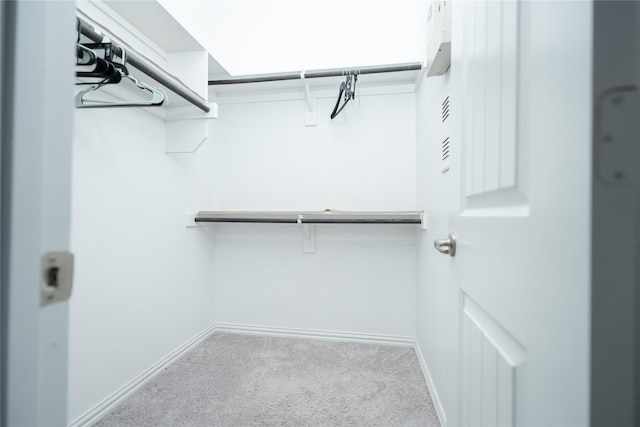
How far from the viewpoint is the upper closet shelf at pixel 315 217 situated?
1705 mm

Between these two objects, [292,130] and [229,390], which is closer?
[229,390]

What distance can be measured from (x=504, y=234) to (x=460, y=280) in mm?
268

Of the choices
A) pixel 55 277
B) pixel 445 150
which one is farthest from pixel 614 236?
pixel 445 150

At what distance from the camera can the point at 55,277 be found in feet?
1.18

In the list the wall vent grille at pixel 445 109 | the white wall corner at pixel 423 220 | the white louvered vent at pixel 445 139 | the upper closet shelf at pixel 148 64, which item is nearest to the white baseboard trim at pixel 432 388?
the white wall corner at pixel 423 220

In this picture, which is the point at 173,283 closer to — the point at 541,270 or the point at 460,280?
the point at 460,280

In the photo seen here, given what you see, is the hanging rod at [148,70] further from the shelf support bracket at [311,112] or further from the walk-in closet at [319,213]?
the shelf support bracket at [311,112]

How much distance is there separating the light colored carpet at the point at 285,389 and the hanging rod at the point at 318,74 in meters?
1.78

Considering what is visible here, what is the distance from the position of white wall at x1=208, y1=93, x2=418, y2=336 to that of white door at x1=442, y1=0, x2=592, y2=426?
132cm

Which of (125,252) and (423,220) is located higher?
(423,220)

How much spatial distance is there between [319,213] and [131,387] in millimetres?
1367

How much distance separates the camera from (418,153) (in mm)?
1843

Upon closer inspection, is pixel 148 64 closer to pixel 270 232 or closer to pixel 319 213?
pixel 319 213

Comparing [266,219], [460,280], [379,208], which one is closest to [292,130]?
[266,219]
